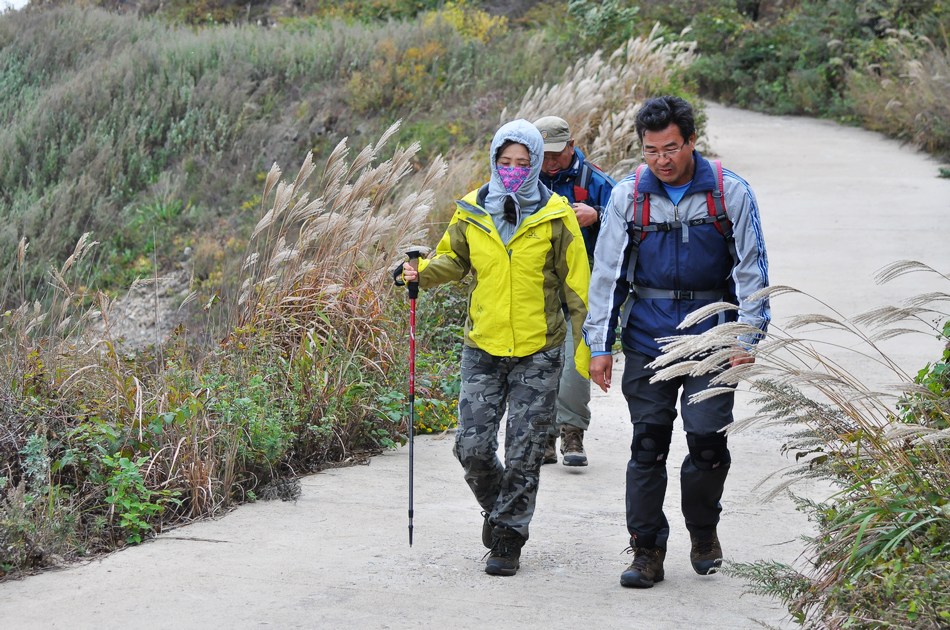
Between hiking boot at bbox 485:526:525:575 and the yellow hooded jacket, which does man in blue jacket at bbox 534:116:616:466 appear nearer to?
the yellow hooded jacket

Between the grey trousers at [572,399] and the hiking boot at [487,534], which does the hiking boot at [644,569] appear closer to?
the hiking boot at [487,534]

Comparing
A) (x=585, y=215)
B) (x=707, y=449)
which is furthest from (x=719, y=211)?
(x=585, y=215)

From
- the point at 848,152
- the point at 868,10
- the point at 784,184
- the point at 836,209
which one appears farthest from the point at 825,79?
the point at 836,209

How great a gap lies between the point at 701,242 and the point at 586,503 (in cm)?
183

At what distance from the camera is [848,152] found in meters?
17.8

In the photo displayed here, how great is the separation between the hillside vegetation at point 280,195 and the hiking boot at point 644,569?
0.79 m

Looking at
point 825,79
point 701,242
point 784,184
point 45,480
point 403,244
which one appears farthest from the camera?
point 825,79

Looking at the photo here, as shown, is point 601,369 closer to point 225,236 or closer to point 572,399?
point 572,399

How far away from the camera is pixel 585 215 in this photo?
628 centimetres

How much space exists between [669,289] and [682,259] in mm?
131

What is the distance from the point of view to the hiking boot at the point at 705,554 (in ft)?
16.2

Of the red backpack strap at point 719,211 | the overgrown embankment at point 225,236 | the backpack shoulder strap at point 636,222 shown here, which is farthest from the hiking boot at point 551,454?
the red backpack strap at point 719,211

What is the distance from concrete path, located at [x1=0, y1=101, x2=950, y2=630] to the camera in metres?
4.44

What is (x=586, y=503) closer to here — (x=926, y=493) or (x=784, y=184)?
(x=926, y=493)
